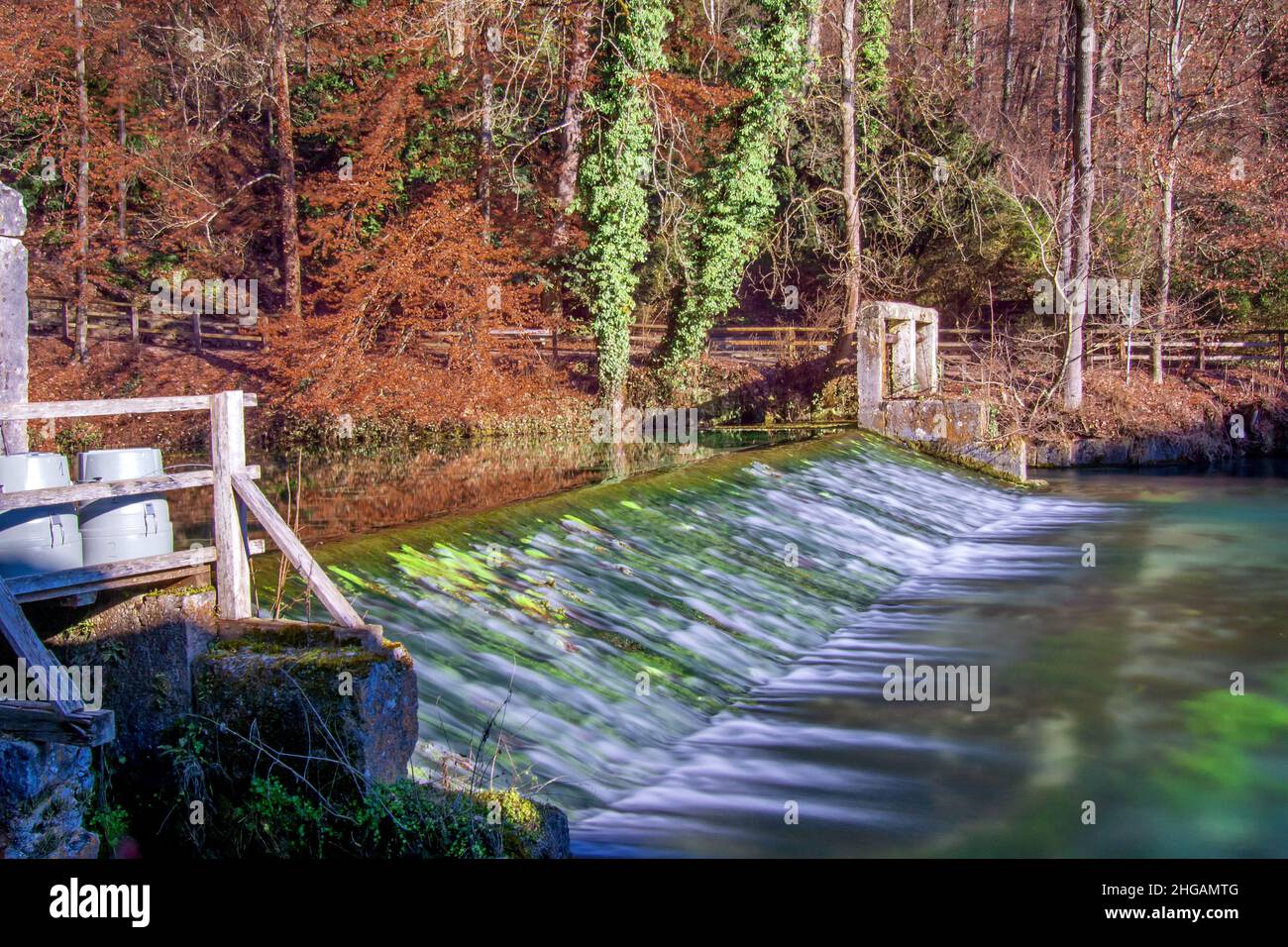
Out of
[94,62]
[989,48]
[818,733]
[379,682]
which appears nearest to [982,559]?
[818,733]

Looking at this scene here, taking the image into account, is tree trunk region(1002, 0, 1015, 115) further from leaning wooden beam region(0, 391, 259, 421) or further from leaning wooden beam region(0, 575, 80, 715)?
leaning wooden beam region(0, 575, 80, 715)

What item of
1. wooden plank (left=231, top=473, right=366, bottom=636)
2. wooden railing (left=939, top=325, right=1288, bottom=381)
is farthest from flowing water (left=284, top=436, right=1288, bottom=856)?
wooden railing (left=939, top=325, right=1288, bottom=381)

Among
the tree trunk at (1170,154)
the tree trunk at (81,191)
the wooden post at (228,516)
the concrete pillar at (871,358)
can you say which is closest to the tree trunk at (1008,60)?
the tree trunk at (1170,154)

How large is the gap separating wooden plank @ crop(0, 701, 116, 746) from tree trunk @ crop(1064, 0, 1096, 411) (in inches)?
786

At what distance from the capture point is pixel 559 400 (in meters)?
26.8

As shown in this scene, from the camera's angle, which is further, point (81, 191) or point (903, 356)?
point (81, 191)

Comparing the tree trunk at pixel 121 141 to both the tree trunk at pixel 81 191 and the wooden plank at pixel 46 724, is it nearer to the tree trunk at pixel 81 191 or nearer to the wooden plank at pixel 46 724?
the tree trunk at pixel 81 191

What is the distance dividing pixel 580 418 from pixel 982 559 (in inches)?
553

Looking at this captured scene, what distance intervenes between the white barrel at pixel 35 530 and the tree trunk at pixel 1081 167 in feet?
63.6

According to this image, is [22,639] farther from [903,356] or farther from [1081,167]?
[1081,167]

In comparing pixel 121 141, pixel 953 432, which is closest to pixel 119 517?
pixel 953 432

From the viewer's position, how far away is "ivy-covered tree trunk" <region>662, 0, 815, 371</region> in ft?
83.4

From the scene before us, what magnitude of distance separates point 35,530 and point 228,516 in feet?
2.85

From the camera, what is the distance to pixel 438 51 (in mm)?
28641
